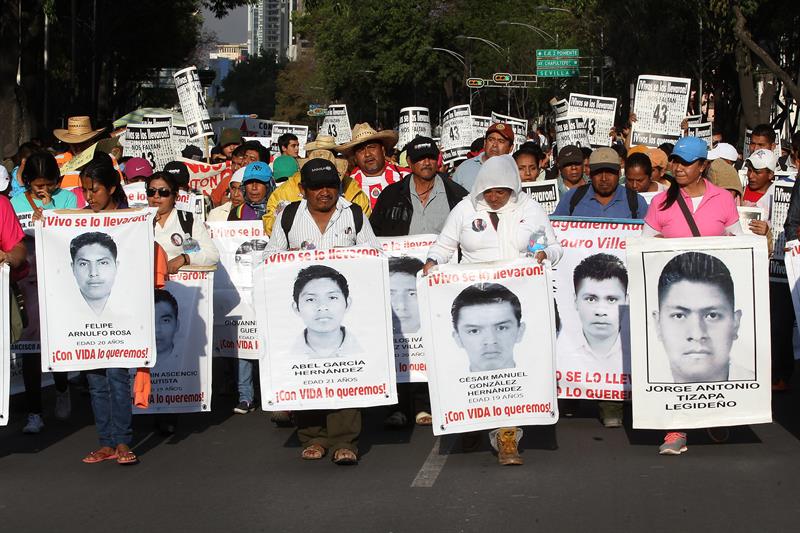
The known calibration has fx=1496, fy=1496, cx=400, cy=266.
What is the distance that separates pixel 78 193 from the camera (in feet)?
38.1

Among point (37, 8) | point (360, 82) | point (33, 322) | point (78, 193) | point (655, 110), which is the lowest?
point (33, 322)

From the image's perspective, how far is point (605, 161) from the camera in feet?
33.2

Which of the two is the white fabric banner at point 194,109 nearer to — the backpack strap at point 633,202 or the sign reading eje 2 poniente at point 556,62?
the backpack strap at point 633,202

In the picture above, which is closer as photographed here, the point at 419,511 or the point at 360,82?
the point at 419,511

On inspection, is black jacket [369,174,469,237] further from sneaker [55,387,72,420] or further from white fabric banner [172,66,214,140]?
white fabric banner [172,66,214,140]

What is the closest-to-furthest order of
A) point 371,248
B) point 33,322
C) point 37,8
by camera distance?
point 371,248 < point 33,322 < point 37,8

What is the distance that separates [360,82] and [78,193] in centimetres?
7778

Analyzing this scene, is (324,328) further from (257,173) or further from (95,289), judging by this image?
(257,173)

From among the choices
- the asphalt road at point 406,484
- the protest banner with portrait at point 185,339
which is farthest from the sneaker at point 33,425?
the protest banner with portrait at point 185,339

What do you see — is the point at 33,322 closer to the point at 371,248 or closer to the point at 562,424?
the point at 371,248

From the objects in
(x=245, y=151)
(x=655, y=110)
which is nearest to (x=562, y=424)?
(x=245, y=151)

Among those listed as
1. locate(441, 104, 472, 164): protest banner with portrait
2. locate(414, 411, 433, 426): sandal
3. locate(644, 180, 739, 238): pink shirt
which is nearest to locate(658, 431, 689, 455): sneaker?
locate(644, 180, 739, 238): pink shirt

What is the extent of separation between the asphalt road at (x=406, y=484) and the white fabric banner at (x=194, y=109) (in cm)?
1124

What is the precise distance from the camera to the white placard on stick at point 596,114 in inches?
858
